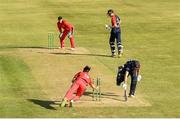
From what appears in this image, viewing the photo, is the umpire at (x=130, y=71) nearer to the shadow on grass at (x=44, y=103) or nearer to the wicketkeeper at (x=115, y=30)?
the shadow on grass at (x=44, y=103)

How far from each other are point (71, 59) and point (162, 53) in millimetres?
5684

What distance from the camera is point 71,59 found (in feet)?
105

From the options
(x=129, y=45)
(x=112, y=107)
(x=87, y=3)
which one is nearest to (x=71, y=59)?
(x=129, y=45)

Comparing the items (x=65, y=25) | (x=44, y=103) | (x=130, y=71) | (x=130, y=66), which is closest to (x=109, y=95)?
(x=130, y=71)

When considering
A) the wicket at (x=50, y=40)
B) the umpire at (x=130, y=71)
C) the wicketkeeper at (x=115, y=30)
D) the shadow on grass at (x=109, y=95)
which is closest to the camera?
the umpire at (x=130, y=71)

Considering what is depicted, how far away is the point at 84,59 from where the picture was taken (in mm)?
32219

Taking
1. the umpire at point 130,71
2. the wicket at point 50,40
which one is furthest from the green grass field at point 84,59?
the umpire at point 130,71

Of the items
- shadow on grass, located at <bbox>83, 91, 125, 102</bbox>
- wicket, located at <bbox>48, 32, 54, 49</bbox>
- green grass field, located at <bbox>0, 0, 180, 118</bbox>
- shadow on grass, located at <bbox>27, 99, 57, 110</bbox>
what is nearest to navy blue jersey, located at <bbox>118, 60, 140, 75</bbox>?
shadow on grass, located at <bbox>83, 91, 125, 102</bbox>

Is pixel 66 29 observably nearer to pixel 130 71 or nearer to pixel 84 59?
pixel 84 59

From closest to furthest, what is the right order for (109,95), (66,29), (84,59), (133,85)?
(133,85) < (109,95) < (84,59) < (66,29)

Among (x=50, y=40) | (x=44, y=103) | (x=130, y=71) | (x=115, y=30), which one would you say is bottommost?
(x=44, y=103)

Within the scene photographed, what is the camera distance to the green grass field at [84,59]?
22.3m

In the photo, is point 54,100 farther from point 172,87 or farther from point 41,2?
point 41,2

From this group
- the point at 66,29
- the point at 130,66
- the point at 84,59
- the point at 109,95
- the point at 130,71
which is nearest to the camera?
the point at 130,66
